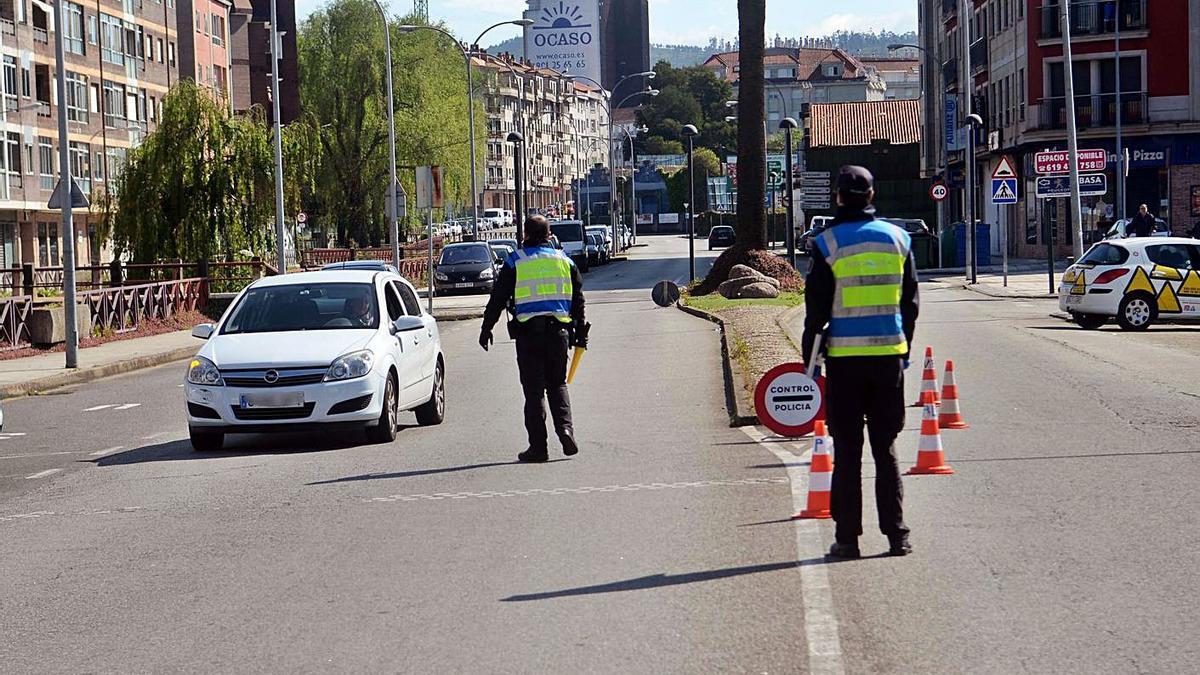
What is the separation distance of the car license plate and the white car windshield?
1.15 meters

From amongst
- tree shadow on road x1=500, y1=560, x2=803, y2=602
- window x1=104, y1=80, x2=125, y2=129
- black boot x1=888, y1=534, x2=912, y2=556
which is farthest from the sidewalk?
window x1=104, y1=80, x2=125, y2=129

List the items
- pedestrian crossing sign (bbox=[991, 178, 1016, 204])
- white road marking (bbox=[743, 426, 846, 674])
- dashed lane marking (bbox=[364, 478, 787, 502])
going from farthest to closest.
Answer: pedestrian crossing sign (bbox=[991, 178, 1016, 204]), dashed lane marking (bbox=[364, 478, 787, 502]), white road marking (bbox=[743, 426, 846, 674])

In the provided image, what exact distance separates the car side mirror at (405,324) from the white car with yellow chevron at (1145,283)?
15.2 m

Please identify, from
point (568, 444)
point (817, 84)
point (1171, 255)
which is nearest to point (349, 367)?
point (568, 444)

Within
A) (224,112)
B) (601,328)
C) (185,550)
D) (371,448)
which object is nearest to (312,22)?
(224,112)

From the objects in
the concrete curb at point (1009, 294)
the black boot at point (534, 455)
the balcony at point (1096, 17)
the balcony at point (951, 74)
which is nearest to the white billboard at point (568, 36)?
the balcony at point (951, 74)

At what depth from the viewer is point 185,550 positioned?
920 cm

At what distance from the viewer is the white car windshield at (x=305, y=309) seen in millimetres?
14898

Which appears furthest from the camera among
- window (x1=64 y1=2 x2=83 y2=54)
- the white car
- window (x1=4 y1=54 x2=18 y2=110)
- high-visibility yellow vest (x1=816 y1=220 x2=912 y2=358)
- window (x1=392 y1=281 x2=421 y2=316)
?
window (x1=64 y1=2 x2=83 y2=54)

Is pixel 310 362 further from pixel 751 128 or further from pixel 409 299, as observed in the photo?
pixel 751 128

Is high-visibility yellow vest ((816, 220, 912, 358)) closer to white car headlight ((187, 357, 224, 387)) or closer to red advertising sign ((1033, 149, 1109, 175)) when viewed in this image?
white car headlight ((187, 357, 224, 387))

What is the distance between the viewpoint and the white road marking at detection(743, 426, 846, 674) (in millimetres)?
6223

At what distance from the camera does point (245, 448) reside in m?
14.6

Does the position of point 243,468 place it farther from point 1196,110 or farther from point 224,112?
point 1196,110
